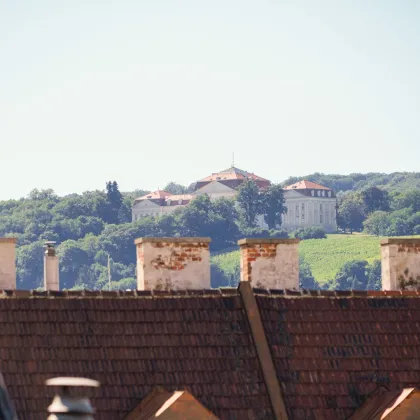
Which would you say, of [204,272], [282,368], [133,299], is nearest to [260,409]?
[282,368]

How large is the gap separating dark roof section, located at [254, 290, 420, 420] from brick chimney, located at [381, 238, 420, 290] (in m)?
1.72

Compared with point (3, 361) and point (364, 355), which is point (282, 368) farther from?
point (3, 361)

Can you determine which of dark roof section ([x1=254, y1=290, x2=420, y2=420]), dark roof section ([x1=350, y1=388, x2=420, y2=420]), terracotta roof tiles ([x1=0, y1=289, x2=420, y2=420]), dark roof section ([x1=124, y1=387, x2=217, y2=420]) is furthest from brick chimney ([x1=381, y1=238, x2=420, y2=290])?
dark roof section ([x1=124, y1=387, x2=217, y2=420])

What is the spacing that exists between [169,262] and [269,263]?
3.98 feet

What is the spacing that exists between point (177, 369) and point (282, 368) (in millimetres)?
1103

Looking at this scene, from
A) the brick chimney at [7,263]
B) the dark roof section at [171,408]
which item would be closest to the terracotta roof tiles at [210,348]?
the dark roof section at [171,408]

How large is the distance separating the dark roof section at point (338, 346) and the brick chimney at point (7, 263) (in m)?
3.32

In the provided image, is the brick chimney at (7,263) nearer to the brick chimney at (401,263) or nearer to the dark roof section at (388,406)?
the brick chimney at (401,263)

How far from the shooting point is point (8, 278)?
22.1 meters

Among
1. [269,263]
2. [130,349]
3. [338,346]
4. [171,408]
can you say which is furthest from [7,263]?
[171,408]

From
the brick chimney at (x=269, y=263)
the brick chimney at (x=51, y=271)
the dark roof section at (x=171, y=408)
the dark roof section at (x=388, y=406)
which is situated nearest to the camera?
the dark roof section at (x=171, y=408)

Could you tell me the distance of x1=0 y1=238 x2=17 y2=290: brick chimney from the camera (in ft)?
71.6

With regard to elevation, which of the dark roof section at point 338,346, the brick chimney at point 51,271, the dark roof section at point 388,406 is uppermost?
the brick chimney at point 51,271

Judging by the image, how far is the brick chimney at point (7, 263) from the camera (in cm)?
2181
